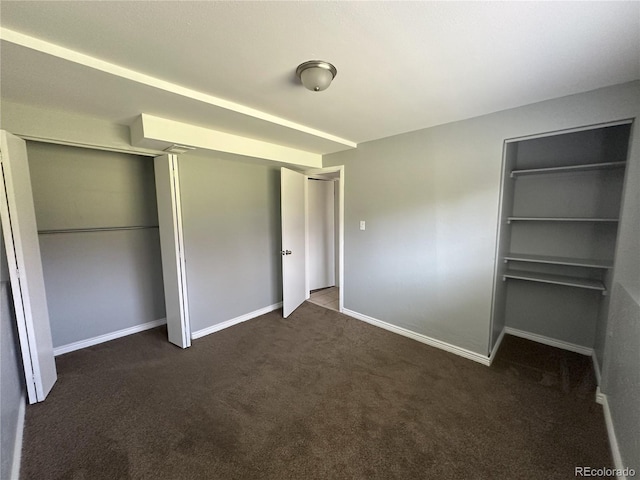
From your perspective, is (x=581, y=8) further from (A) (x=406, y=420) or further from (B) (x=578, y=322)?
(B) (x=578, y=322)

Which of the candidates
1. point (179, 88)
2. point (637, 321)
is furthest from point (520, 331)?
point (179, 88)

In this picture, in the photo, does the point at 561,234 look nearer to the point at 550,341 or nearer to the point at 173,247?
the point at 550,341

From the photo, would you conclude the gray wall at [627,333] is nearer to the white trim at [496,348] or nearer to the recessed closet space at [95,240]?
the white trim at [496,348]

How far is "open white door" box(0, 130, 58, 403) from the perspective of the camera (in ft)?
5.99

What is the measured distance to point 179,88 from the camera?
174cm

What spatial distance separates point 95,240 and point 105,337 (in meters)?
1.10

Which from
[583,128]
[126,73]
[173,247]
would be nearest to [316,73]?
[126,73]

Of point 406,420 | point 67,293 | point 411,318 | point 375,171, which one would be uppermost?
point 375,171

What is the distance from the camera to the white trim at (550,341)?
2654 mm

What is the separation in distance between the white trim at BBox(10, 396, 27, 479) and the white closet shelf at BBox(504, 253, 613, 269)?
12.8ft

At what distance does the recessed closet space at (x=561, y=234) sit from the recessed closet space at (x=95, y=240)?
385cm

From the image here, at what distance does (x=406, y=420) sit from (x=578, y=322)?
7.28ft
